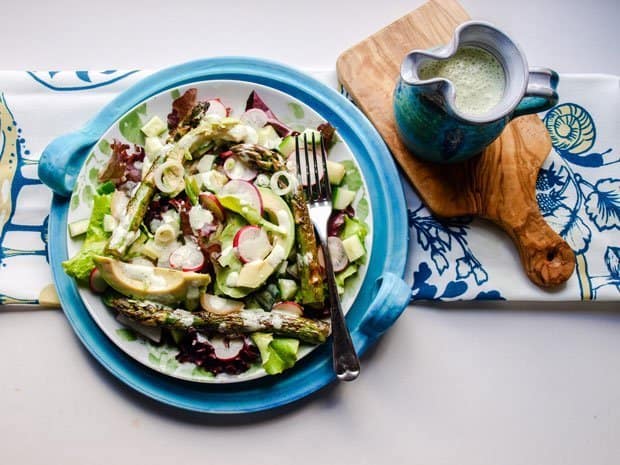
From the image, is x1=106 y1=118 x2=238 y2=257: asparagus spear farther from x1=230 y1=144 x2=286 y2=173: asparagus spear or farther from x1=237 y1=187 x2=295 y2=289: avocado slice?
x1=237 y1=187 x2=295 y2=289: avocado slice

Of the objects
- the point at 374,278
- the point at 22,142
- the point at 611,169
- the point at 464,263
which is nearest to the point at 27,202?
the point at 22,142

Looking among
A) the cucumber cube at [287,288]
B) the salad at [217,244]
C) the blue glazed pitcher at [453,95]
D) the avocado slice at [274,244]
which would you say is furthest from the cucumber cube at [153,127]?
the blue glazed pitcher at [453,95]

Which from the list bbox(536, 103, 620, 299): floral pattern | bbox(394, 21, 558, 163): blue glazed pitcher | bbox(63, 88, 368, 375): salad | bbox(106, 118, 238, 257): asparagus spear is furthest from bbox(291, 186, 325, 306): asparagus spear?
bbox(536, 103, 620, 299): floral pattern

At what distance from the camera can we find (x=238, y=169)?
176 cm

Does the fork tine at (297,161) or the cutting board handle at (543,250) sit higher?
the fork tine at (297,161)

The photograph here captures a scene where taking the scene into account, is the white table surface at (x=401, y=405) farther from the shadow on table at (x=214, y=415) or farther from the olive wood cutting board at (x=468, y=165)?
the olive wood cutting board at (x=468, y=165)

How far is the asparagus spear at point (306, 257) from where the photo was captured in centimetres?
168

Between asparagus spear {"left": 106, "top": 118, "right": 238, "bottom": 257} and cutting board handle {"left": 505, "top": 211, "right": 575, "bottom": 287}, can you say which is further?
cutting board handle {"left": 505, "top": 211, "right": 575, "bottom": 287}

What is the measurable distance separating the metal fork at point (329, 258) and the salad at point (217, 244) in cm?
3

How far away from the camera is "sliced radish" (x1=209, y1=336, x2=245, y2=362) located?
66.2 inches

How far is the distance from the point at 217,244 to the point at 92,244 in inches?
14.9

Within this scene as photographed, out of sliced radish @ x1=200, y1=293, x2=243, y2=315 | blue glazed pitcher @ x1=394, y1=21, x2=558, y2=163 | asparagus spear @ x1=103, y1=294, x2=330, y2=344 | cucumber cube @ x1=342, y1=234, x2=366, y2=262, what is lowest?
asparagus spear @ x1=103, y1=294, x2=330, y2=344

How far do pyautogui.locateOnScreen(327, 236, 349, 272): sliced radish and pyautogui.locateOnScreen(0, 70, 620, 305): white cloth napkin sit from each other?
0.28m

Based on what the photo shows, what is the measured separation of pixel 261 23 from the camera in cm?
209
